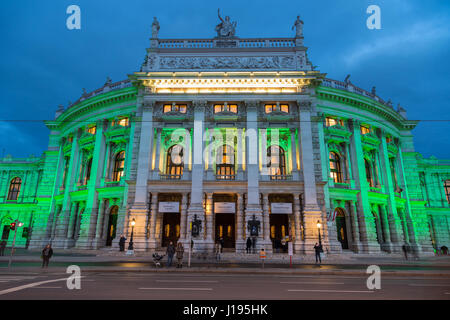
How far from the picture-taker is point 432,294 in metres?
8.75

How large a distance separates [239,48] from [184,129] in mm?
11753

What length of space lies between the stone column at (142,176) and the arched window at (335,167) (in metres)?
21.4

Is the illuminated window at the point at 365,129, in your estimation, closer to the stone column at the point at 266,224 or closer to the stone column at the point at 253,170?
the stone column at the point at 253,170

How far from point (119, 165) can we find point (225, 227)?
15528mm

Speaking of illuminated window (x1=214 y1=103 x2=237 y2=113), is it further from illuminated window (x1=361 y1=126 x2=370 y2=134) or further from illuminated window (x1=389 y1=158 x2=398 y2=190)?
illuminated window (x1=389 y1=158 x2=398 y2=190)

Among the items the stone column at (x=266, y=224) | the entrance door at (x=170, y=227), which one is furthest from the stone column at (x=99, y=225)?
the stone column at (x=266, y=224)

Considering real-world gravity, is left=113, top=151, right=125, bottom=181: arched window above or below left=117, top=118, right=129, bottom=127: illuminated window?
below

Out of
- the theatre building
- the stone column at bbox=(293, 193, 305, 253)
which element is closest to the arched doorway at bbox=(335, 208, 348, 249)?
the theatre building

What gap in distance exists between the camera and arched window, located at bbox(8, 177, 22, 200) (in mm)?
45812

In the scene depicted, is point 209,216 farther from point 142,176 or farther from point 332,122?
point 332,122

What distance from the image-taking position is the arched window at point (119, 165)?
105ft

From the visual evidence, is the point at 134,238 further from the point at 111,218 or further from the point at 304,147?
the point at 304,147

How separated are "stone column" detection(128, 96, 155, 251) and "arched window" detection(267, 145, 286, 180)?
13.5 meters
